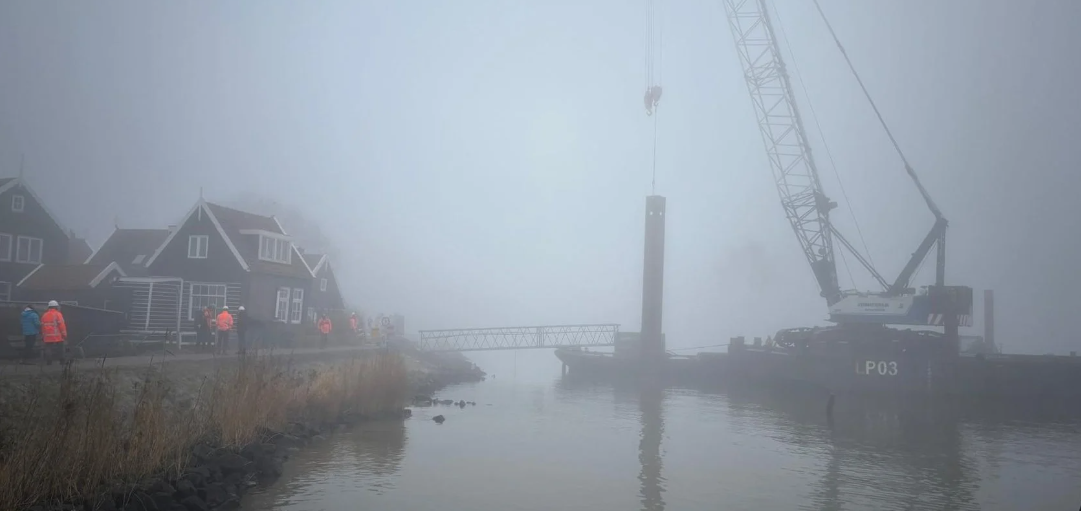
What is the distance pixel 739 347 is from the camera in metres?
51.1

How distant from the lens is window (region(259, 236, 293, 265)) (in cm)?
3988

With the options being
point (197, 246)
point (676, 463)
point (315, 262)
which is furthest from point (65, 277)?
point (676, 463)

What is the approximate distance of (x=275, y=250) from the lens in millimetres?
41406

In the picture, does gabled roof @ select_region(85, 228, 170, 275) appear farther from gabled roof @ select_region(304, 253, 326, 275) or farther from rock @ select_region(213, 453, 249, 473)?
rock @ select_region(213, 453, 249, 473)

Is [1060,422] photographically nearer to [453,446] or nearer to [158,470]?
[453,446]

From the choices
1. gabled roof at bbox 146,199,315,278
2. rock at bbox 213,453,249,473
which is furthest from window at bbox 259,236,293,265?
rock at bbox 213,453,249,473

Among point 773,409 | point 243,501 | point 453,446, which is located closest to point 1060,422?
point 773,409

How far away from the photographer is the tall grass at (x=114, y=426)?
10445 mm

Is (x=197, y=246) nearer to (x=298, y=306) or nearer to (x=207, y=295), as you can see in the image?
(x=207, y=295)

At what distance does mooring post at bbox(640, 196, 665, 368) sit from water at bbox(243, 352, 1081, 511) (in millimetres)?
17453

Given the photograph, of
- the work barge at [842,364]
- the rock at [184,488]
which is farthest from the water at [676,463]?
the work barge at [842,364]

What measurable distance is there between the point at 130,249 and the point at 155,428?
118 ft

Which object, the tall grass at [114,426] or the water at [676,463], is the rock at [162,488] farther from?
the water at [676,463]

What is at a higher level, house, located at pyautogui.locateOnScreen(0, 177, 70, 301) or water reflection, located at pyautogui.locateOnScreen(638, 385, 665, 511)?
house, located at pyautogui.locateOnScreen(0, 177, 70, 301)
